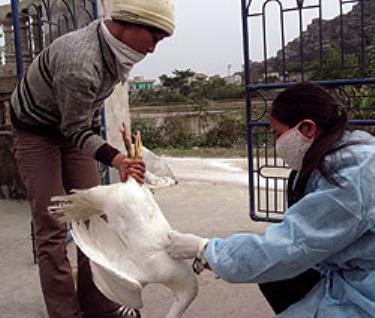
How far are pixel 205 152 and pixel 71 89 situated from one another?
747cm

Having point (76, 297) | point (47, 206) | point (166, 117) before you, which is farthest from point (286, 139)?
point (166, 117)

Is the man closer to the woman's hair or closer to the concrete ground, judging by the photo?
the concrete ground

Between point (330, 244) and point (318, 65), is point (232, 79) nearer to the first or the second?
point (318, 65)

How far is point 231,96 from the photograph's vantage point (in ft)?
49.1

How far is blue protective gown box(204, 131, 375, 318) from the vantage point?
151 centimetres

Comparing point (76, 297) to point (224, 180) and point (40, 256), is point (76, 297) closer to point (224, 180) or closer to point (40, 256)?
point (40, 256)

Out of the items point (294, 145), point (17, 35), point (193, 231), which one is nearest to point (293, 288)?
point (294, 145)

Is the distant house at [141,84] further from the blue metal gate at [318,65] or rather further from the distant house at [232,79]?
the blue metal gate at [318,65]

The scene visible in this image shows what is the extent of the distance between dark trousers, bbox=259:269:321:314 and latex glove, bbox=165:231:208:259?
0.99 ft

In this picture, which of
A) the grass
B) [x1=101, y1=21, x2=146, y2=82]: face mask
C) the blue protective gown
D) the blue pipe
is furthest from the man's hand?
the grass

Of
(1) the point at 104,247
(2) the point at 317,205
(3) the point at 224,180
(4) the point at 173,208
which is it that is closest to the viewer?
(2) the point at 317,205

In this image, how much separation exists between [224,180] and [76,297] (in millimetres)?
4057

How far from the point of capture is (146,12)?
1.99 meters

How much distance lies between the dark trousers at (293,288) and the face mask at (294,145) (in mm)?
373
